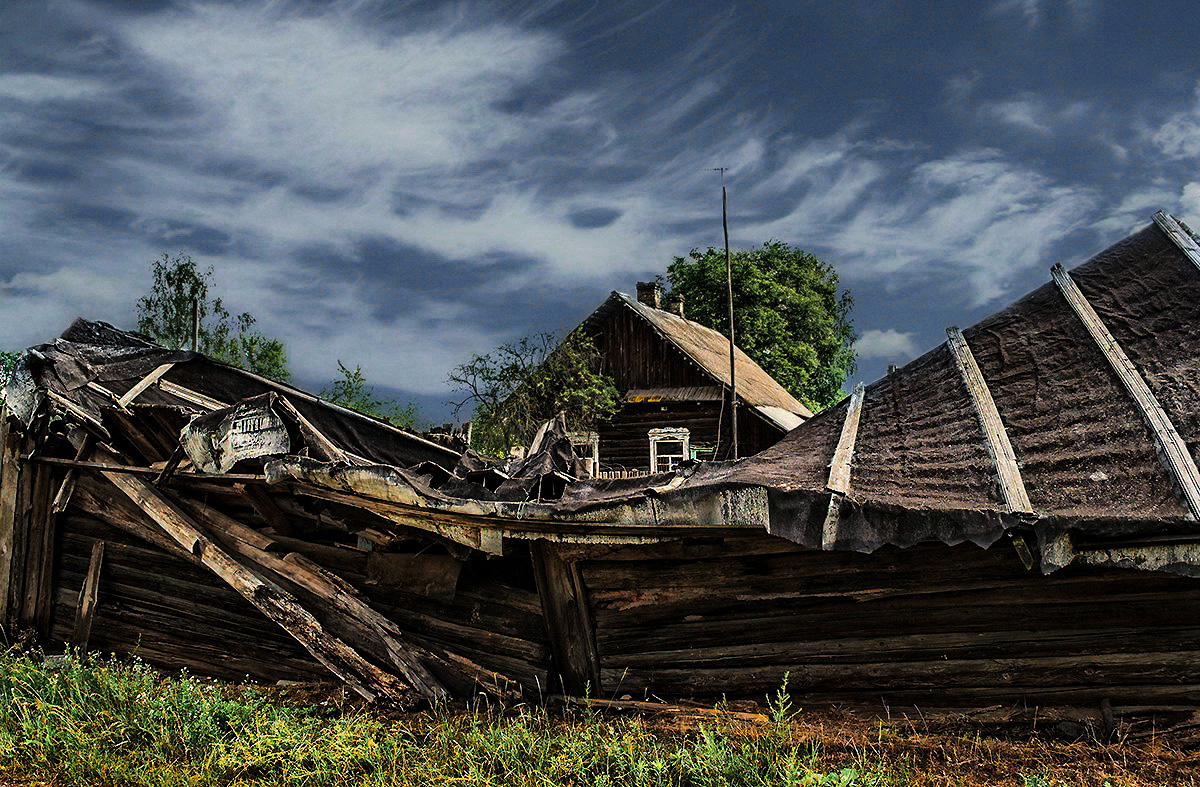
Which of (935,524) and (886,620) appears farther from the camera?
(886,620)

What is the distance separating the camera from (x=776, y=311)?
130 feet

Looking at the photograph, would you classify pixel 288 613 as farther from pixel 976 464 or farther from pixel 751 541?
pixel 976 464

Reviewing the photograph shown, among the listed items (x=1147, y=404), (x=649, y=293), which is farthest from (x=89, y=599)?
(x=649, y=293)

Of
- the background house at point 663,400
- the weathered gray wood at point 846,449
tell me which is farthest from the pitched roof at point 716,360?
the weathered gray wood at point 846,449

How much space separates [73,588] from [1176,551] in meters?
7.85

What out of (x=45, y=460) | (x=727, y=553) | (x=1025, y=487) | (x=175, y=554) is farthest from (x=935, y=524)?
(x=45, y=460)

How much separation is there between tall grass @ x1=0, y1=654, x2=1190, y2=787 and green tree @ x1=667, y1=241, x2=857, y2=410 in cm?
3349

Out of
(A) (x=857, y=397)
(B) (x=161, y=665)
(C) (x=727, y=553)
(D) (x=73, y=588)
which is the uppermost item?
(A) (x=857, y=397)

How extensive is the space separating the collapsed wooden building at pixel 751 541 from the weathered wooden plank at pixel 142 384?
0.46ft

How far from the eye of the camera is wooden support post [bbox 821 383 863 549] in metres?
4.26

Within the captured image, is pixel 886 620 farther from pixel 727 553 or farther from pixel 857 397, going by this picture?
pixel 857 397

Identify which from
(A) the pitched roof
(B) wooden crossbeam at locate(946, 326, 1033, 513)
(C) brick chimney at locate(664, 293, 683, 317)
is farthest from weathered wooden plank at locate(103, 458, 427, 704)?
(C) brick chimney at locate(664, 293, 683, 317)

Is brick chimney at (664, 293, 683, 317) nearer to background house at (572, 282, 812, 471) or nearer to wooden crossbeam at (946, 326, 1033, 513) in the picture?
background house at (572, 282, 812, 471)

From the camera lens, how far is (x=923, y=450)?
5016mm
